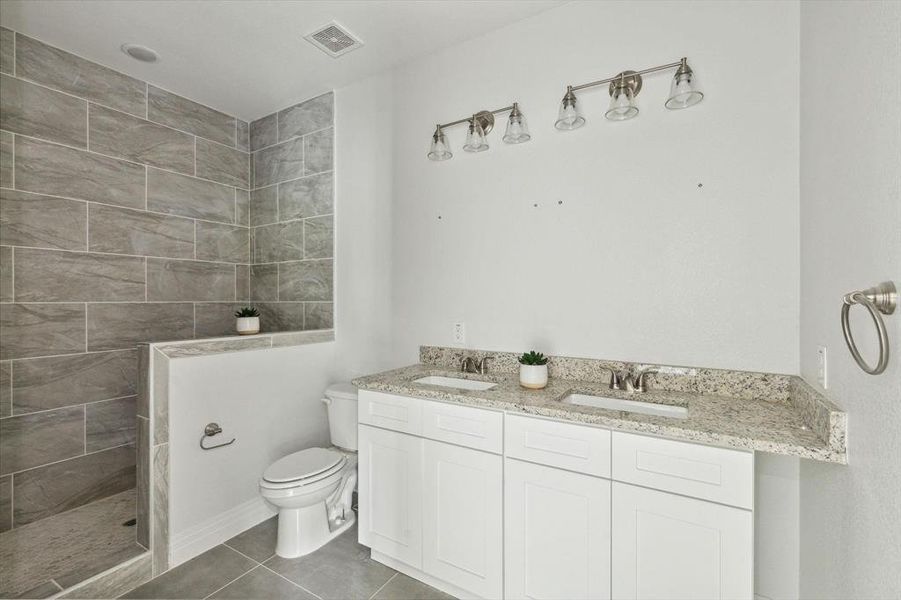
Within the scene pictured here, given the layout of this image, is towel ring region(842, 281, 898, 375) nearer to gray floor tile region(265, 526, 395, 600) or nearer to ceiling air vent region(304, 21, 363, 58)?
gray floor tile region(265, 526, 395, 600)

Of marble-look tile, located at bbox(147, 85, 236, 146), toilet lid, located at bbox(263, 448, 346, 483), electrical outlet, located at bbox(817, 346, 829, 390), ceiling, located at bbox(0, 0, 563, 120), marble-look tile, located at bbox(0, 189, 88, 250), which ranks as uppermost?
ceiling, located at bbox(0, 0, 563, 120)

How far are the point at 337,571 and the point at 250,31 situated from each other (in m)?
2.86

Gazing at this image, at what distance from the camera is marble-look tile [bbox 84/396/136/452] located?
2.45 metres

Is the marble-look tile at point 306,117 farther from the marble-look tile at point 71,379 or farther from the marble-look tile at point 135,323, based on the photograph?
the marble-look tile at point 71,379

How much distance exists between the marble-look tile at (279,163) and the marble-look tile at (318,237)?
1.34 feet

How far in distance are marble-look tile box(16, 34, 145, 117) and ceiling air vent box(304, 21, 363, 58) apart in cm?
134

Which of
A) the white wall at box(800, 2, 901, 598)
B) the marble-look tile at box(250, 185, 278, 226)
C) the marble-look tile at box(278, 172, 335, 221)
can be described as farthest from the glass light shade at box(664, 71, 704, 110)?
the marble-look tile at box(250, 185, 278, 226)

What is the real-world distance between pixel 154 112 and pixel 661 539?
3.71 m

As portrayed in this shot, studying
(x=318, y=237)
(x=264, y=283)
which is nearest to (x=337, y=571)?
(x=318, y=237)

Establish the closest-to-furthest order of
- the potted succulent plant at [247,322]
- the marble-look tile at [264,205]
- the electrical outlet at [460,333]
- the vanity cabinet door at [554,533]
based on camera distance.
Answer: the vanity cabinet door at [554,533], the electrical outlet at [460,333], the potted succulent plant at [247,322], the marble-look tile at [264,205]

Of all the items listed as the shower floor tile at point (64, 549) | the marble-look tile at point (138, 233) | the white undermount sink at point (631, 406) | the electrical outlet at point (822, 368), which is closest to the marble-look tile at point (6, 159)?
the marble-look tile at point (138, 233)

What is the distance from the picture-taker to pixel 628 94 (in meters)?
1.71

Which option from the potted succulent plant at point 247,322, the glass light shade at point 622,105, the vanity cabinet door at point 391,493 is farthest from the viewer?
the potted succulent plant at point 247,322

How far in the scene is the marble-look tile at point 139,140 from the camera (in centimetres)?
252
